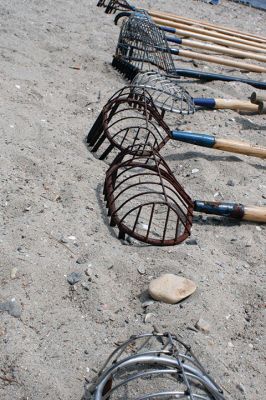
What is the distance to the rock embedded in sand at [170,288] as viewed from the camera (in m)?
2.46

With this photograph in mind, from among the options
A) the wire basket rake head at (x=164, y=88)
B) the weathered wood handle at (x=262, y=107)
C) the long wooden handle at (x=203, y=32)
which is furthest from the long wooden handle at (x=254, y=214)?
the long wooden handle at (x=203, y=32)

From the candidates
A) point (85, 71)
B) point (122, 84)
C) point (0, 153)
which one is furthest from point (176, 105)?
point (0, 153)

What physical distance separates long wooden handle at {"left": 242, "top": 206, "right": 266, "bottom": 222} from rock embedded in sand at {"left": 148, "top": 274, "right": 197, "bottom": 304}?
810 mm

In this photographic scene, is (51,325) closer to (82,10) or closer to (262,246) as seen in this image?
(262,246)

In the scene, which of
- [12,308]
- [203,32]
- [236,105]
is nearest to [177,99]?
[236,105]

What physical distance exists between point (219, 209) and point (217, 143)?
31.5 inches

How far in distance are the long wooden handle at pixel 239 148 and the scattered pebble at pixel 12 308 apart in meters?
2.06

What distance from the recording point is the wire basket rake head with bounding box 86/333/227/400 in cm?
184

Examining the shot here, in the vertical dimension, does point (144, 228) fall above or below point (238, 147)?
below

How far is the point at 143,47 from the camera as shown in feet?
18.4

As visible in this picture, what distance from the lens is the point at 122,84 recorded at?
16.9 ft

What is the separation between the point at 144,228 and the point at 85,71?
269 centimetres

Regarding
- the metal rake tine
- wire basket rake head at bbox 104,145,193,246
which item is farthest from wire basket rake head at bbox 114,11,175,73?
wire basket rake head at bbox 104,145,193,246

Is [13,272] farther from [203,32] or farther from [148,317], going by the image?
[203,32]
